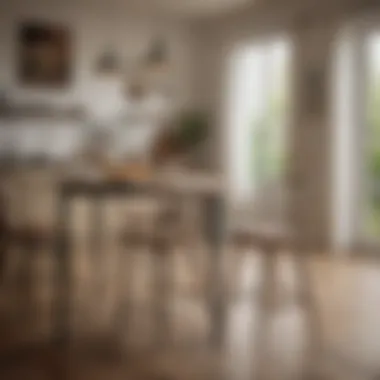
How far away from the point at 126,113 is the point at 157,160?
2.35m

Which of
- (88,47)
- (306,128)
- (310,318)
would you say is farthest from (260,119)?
(310,318)

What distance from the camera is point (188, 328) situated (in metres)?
3.43

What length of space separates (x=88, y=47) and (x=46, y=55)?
1.68ft

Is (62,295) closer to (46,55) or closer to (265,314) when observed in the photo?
(265,314)

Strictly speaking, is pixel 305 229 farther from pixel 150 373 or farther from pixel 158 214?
pixel 150 373

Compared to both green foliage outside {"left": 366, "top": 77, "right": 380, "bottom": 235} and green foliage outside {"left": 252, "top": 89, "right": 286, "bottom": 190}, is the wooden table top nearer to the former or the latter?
green foliage outside {"left": 366, "top": 77, "right": 380, "bottom": 235}

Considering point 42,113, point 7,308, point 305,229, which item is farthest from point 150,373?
point 42,113

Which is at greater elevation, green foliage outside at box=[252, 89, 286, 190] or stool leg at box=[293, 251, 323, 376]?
green foliage outside at box=[252, 89, 286, 190]

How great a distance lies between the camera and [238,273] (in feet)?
15.9

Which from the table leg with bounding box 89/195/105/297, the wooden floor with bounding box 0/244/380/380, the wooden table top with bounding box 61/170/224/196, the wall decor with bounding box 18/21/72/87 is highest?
the wall decor with bounding box 18/21/72/87

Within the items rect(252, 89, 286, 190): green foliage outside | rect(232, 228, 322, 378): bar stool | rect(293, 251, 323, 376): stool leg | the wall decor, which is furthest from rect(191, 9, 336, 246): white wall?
rect(232, 228, 322, 378): bar stool

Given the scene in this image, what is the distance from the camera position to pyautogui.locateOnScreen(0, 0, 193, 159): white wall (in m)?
6.45

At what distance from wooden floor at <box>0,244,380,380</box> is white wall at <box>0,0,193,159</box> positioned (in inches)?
84.0

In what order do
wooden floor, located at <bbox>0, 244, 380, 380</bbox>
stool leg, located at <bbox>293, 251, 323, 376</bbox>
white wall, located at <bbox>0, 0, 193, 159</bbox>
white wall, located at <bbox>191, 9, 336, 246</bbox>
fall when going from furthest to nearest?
1. white wall, located at <bbox>0, 0, 193, 159</bbox>
2. white wall, located at <bbox>191, 9, 336, 246</bbox>
3. stool leg, located at <bbox>293, 251, 323, 376</bbox>
4. wooden floor, located at <bbox>0, 244, 380, 380</bbox>
